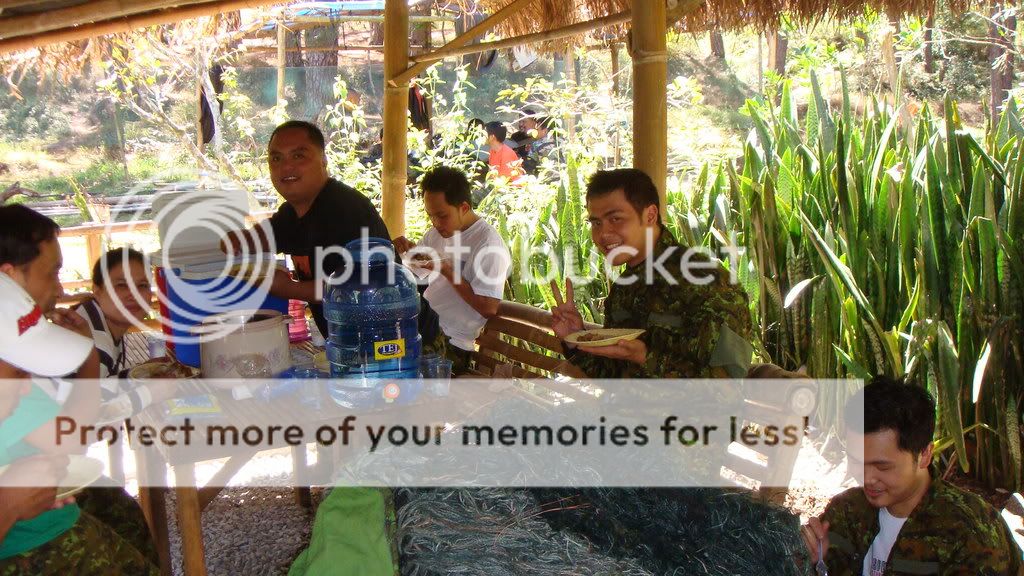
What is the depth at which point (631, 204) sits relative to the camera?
2.59 meters

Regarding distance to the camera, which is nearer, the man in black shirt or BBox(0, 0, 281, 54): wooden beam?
the man in black shirt

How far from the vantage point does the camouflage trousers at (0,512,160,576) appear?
1825 millimetres

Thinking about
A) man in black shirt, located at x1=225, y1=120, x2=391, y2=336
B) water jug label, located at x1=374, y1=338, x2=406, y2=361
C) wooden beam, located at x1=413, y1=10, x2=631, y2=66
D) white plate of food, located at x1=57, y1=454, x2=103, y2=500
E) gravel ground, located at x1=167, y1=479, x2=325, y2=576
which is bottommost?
gravel ground, located at x1=167, y1=479, x2=325, y2=576

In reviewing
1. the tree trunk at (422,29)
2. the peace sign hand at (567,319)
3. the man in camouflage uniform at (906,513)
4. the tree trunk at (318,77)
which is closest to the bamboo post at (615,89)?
the tree trunk at (422,29)

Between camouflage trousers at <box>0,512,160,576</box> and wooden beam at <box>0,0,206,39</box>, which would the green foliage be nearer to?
camouflage trousers at <box>0,512,160,576</box>

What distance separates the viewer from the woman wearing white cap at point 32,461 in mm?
1752

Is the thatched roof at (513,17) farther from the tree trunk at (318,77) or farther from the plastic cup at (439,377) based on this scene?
the tree trunk at (318,77)

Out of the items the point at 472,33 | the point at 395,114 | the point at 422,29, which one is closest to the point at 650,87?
the point at 472,33

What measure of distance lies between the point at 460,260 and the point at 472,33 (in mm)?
1561

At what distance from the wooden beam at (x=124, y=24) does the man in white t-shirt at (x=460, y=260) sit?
1.52m

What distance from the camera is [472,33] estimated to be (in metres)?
4.80

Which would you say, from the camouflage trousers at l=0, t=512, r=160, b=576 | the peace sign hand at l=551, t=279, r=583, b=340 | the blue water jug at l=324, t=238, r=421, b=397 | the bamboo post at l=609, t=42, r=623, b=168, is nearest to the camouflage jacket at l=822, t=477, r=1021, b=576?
the peace sign hand at l=551, t=279, r=583, b=340

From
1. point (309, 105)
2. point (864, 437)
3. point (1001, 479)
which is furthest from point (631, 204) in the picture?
point (309, 105)

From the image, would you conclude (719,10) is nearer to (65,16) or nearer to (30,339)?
(65,16)
